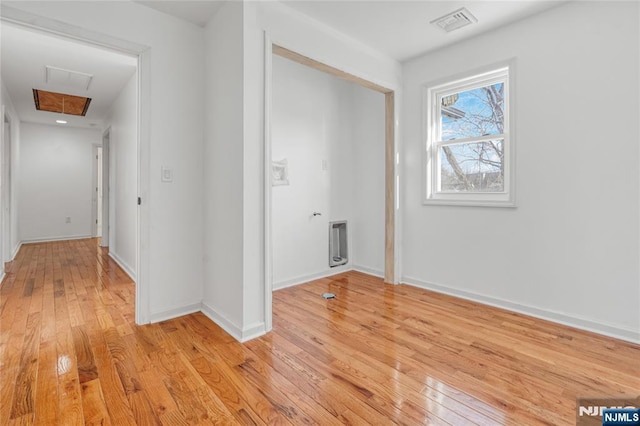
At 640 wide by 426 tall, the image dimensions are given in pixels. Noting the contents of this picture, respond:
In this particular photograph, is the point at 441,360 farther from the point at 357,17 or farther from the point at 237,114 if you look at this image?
the point at 357,17

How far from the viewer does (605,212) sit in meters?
2.39

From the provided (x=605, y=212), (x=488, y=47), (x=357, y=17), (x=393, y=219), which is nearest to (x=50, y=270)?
(x=393, y=219)

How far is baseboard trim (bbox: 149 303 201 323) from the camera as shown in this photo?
8.64ft

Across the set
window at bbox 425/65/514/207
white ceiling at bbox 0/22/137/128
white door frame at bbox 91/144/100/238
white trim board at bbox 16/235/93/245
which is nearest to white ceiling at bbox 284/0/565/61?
window at bbox 425/65/514/207

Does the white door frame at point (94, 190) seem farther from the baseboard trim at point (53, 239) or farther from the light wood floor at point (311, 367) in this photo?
the light wood floor at point (311, 367)

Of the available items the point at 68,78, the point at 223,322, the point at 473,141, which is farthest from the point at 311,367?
the point at 68,78

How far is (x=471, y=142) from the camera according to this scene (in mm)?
3223

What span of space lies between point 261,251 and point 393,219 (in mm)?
1812

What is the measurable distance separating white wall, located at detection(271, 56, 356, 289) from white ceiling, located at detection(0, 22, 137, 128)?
1.66 metres

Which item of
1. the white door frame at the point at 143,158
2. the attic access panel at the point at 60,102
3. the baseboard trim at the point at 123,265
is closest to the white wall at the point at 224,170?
the white door frame at the point at 143,158

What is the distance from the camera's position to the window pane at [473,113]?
3.05 meters

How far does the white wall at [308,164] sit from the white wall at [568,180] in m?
1.51

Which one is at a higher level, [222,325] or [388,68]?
[388,68]

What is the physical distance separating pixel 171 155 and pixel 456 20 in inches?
104
